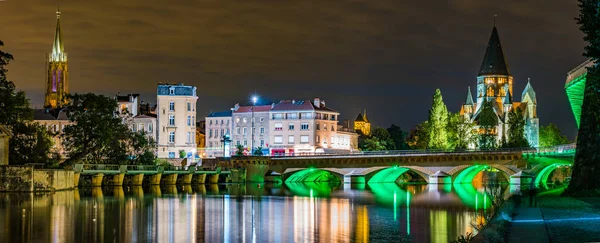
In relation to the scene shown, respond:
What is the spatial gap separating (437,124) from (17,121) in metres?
74.4

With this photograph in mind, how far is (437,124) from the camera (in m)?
143

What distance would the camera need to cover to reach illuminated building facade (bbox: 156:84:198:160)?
14900 centimetres

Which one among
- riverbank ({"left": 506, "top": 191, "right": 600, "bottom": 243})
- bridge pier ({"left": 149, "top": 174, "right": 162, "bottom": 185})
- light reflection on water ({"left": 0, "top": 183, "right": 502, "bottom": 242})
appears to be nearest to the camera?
riverbank ({"left": 506, "top": 191, "right": 600, "bottom": 243})

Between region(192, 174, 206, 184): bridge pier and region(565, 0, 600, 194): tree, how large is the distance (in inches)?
2625

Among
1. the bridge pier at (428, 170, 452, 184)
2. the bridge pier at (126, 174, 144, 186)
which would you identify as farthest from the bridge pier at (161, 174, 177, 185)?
the bridge pier at (428, 170, 452, 184)

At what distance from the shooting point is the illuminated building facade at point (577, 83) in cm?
6522

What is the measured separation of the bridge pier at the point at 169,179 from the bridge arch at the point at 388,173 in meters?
24.9

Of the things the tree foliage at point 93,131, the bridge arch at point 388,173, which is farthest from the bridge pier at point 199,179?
the bridge arch at point 388,173

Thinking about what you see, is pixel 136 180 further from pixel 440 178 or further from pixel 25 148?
pixel 440 178

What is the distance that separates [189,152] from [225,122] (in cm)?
2464

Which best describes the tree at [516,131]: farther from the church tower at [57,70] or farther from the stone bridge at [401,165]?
the church tower at [57,70]

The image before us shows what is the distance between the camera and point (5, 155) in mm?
76188

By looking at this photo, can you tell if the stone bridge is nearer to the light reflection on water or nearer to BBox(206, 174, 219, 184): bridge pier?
BBox(206, 174, 219, 184): bridge pier

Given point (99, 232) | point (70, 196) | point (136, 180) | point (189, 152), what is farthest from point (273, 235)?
point (189, 152)
